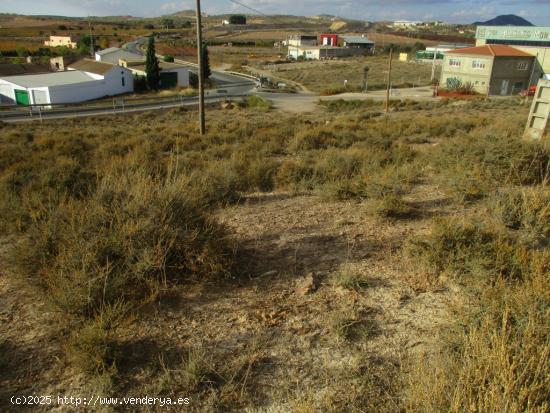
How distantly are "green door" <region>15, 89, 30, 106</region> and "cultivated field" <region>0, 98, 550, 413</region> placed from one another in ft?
164

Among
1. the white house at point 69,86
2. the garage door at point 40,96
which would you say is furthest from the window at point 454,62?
the garage door at point 40,96

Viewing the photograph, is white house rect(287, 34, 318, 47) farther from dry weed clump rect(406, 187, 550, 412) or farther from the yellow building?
dry weed clump rect(406, 187, 550, 412)

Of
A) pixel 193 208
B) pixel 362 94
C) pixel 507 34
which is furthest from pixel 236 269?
pixel 507 34

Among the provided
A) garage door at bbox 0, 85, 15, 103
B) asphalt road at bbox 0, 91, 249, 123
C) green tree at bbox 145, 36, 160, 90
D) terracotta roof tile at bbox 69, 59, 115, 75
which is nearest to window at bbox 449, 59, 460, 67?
asphalt road at bbox 0, 91, 249, 123

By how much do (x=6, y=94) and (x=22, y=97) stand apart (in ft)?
14.0

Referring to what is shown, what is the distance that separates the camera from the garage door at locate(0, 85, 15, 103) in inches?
2060

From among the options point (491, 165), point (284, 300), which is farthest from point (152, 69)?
point (284, 300)

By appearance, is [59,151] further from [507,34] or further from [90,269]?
[507,34]

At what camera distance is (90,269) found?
411 cm

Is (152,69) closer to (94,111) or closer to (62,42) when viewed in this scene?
(94,111)

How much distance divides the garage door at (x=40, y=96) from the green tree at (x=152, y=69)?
14.7m

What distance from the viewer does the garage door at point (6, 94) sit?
52.3 metres

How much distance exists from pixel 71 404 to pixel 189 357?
88 cm

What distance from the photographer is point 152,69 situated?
193 feet
